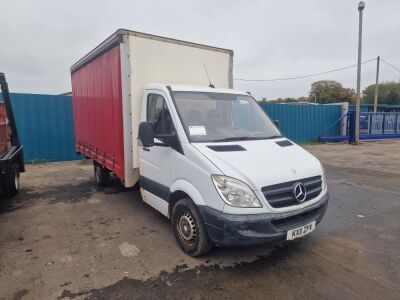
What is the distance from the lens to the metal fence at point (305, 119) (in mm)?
15961

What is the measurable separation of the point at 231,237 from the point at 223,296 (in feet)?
1.85

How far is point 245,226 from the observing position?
306 centimetres

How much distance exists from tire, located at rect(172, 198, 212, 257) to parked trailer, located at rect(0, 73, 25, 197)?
3157 millimetres

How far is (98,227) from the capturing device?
185 inches

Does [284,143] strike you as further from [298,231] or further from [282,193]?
[298,231]

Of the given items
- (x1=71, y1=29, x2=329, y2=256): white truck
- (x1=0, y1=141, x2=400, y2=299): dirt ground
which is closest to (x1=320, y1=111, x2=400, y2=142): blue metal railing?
(x1=0, y1=141, x2=400, y2=299): dirt ground

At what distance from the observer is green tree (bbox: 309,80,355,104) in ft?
159

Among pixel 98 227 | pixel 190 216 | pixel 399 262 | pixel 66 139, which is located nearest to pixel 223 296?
pixel 190 216

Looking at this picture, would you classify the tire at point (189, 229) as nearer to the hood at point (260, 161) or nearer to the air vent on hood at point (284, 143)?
the hood at point (260, 161)

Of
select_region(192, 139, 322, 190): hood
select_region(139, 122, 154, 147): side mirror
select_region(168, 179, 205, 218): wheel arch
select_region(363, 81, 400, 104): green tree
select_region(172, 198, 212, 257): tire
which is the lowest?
select_region(172, 198, 212, 257): tire

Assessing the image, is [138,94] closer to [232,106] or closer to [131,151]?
[131,151]

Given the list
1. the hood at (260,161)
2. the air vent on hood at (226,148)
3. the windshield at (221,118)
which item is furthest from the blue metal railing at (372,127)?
the air vent on hood at (226,148)

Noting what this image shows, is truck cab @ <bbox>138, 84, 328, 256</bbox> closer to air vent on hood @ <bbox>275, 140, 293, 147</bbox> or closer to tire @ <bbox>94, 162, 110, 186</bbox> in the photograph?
air vent on hood @ <bbox>275, 140, 293, 147</bbox>

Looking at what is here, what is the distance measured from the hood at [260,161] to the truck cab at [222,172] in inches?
0.4
